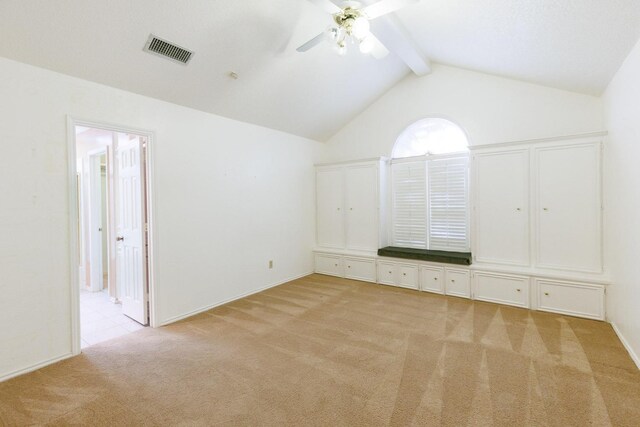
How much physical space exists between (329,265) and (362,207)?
4.06 ft

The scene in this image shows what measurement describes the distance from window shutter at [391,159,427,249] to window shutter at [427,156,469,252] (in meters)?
0.12

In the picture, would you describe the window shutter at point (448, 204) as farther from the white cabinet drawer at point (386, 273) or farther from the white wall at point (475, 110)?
the white cabinet drawer at point (386, 273)

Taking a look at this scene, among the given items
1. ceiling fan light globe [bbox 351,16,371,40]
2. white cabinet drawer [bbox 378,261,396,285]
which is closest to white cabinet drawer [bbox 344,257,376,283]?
white cabinet drawer [bbox 378,261,396,285]

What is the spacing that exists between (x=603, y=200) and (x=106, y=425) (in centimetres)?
490

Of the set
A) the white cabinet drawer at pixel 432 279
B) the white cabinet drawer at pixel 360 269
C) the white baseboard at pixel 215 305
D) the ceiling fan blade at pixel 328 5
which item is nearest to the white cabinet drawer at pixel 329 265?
the white cabinet drawer at pixel 360 269

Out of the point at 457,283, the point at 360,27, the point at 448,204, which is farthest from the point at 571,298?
the point at 360,27

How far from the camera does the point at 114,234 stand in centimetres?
414

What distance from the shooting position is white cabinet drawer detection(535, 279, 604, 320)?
10.5 feet

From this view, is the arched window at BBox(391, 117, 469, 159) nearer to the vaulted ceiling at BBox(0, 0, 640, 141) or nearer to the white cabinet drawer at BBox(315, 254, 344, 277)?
the vaulted ceiling at BBox(0, 0, 640, 141)

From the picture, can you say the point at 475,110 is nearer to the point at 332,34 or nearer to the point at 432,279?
the point at 432,279

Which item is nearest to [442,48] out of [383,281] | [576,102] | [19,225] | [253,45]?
[576,102]

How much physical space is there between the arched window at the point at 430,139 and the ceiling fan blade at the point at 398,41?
2.75ft

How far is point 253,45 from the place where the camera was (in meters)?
3.03

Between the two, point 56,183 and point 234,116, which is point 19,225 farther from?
point 234,116
